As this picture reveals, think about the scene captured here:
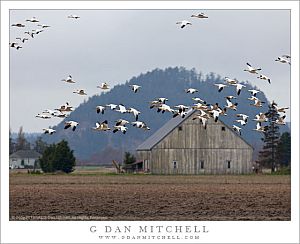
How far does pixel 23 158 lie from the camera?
105m

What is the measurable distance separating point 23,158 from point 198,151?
4031 centimetres

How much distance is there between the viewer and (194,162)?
6975 centimetres

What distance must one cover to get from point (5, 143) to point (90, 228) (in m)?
4.88

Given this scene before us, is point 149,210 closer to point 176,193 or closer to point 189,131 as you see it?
point 176,193

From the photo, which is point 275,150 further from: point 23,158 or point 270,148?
point 23,158

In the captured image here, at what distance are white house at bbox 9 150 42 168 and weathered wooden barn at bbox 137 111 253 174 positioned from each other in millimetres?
34809

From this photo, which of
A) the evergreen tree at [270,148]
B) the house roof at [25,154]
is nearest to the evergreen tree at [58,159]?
the evergreen tree at [270,148]

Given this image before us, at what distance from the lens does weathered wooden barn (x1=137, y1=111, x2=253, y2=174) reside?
228 feet

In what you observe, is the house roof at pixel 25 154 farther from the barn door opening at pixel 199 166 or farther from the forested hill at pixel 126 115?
the barn door opening at pixel 199 166

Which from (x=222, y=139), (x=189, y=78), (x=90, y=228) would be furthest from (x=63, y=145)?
(x=189, y=78)

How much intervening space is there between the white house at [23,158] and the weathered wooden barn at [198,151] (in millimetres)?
34809

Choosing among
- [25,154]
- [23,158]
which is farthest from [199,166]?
[25,154]

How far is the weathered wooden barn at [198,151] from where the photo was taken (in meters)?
69.6

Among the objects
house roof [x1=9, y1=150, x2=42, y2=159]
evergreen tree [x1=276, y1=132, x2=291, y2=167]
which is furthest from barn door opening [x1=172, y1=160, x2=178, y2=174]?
house roof [x1=9, y1=150, x2=42, y2=159]
